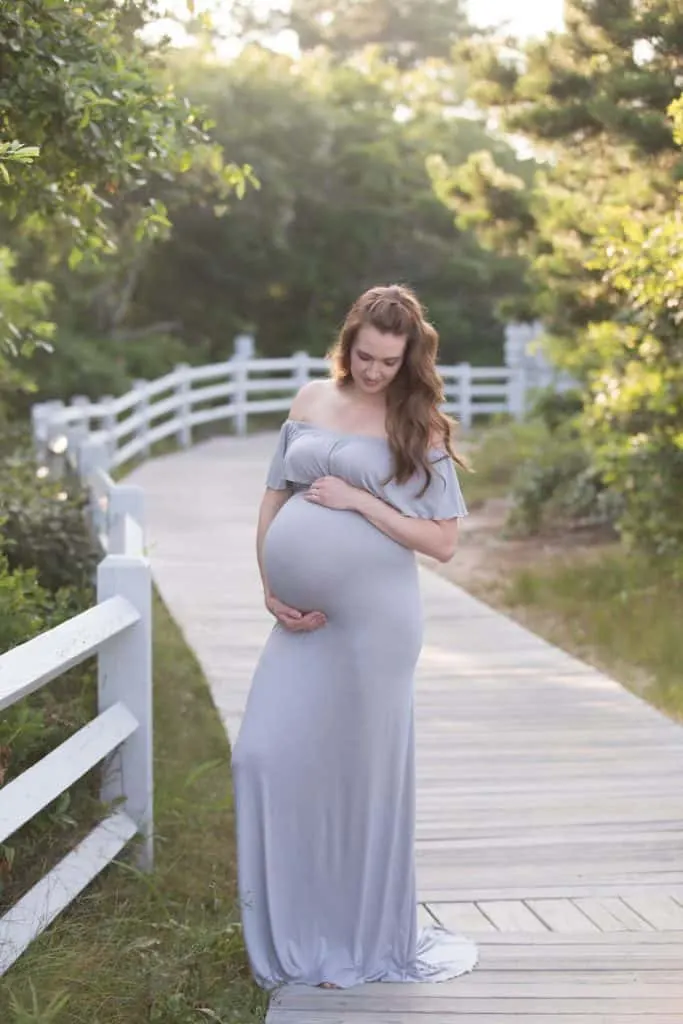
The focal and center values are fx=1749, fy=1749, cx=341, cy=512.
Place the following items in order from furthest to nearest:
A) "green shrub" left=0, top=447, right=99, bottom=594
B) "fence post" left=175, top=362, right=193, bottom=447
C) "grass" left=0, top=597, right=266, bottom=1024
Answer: "fence post" left=175, top=362, right=193, bottom=447 → "green shrub" left=0, top=447, right=99, bottom=594 → "grass" left=0, top=597, right=266, bottom=1024

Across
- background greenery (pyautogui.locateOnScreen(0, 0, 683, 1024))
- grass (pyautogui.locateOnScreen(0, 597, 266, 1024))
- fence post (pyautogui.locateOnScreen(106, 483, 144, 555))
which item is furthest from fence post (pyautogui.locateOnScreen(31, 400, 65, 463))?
grass (pyautogui.locateOnScreen(0, 597, 266, 1024))

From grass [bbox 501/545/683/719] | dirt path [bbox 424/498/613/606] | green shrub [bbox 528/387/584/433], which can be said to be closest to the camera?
grass [bbox 501/545/683/719]

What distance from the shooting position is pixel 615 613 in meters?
11.3

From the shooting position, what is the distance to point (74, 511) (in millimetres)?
9484

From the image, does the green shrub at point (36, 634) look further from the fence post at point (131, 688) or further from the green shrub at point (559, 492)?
the green shrub at point (559, 492)

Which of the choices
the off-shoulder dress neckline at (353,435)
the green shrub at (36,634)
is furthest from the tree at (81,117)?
the off-shoulder dress neckline at (353,435)

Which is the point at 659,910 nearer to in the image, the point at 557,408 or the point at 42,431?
A: the point at 557,408

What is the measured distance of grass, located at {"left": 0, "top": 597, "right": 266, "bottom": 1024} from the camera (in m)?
4.61

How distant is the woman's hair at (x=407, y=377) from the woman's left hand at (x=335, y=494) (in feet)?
0.47

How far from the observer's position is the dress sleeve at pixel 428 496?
4.97 meters

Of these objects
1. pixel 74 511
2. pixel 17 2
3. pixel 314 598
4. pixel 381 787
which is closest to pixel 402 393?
pixel 314 598

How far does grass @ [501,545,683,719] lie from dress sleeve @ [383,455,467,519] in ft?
13.0

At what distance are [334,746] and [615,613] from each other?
259 inches

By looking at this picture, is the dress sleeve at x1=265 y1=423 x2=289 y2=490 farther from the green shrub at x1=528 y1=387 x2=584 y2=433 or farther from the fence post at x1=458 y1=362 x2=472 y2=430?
the fence post at x1=458 y1=362 x2=472 y2=430
